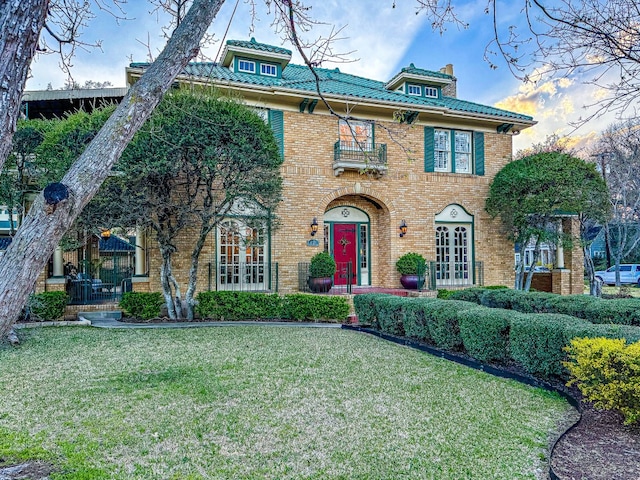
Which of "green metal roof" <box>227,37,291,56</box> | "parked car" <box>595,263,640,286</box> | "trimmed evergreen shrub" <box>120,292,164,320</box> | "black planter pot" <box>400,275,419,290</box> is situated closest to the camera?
"trimmed evergreen shrub" <box>120,292,164,320</box>

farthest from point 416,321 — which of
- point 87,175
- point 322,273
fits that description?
Result: point 87,175

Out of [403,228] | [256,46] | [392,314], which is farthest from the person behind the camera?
[403,228]

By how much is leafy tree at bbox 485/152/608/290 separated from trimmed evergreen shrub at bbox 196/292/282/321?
877cm

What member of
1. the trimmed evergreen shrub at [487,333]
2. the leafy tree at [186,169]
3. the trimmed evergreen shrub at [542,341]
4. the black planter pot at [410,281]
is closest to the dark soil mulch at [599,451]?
the trimmed evergreen shrub at [542,341]

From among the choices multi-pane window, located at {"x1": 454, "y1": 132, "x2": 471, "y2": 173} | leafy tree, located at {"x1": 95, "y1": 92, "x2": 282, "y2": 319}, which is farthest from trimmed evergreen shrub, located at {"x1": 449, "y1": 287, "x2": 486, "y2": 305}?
multi-pane window, located at {"x1": 454, "y1": 132, "x2": 471, "y2": 173}

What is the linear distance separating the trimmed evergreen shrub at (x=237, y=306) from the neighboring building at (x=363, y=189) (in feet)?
4.12

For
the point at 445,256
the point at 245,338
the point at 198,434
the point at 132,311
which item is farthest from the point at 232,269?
the point at 198,434

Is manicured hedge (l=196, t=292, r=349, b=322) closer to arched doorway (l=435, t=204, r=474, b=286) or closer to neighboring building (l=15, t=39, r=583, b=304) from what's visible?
neighboring building (l=15, t=39, r=583, b=304)

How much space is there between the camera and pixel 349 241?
1495 centimetres

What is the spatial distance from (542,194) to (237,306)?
33.5 ft

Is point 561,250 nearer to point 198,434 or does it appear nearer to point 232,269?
point 232,269

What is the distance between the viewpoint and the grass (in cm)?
340

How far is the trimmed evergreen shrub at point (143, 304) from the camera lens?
36.4 feet

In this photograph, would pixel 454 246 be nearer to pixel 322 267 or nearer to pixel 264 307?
pixel 322 267
